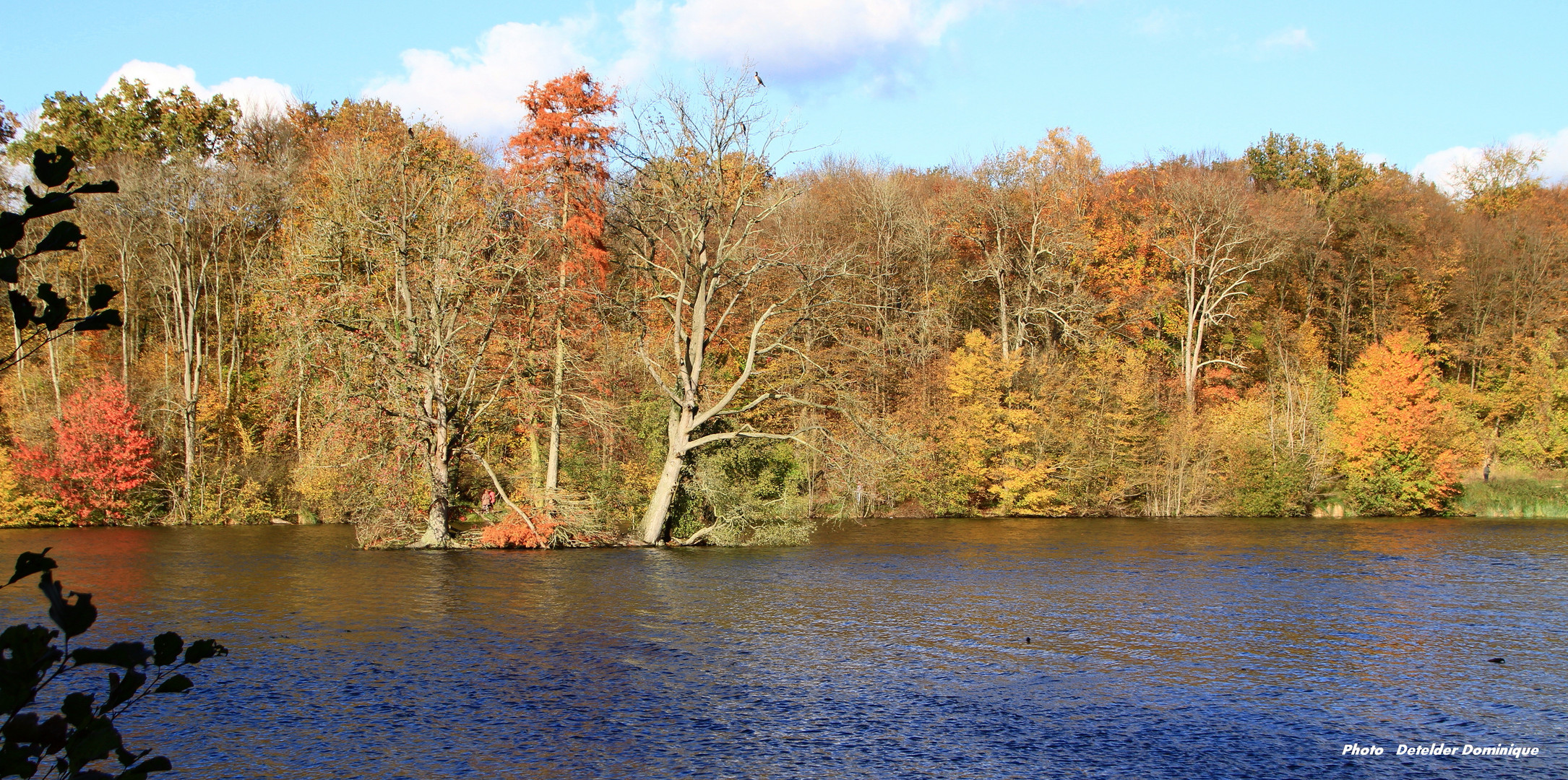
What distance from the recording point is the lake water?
11617mm

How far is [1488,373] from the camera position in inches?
2243

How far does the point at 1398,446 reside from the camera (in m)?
46.6

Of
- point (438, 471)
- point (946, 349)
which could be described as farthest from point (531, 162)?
point (946, 349)

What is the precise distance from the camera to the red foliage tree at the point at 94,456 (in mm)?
37781

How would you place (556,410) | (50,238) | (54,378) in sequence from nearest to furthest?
(50,238) → (556,410) → (54,378)

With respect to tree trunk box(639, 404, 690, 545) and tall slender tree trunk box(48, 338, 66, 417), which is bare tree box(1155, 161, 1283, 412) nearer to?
tree trunk box(639, 404, 690, 545)

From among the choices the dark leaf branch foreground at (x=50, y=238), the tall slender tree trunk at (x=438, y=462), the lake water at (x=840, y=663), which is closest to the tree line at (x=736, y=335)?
the tall slender tree trunk at (x=438, y=462)

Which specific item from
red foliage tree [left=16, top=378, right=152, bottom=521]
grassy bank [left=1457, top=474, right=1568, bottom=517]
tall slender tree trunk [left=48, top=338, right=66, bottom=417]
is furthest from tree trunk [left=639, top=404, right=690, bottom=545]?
grassy bank [left=1457, top=474, right=1568, bottom=517]

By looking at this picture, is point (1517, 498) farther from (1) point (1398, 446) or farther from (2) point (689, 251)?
(2) point (689, 251)

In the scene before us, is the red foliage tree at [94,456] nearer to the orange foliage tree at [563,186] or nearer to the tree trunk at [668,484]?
the orange foliage tree at [563,186]

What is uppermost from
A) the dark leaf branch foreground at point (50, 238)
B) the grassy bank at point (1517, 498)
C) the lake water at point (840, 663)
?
Result: the dark leaf branch foreground at point (50, 238)

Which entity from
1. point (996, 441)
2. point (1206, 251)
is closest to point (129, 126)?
point (996, 441)

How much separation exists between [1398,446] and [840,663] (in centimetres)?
4016

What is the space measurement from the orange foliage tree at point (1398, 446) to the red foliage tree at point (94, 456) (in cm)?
4972
